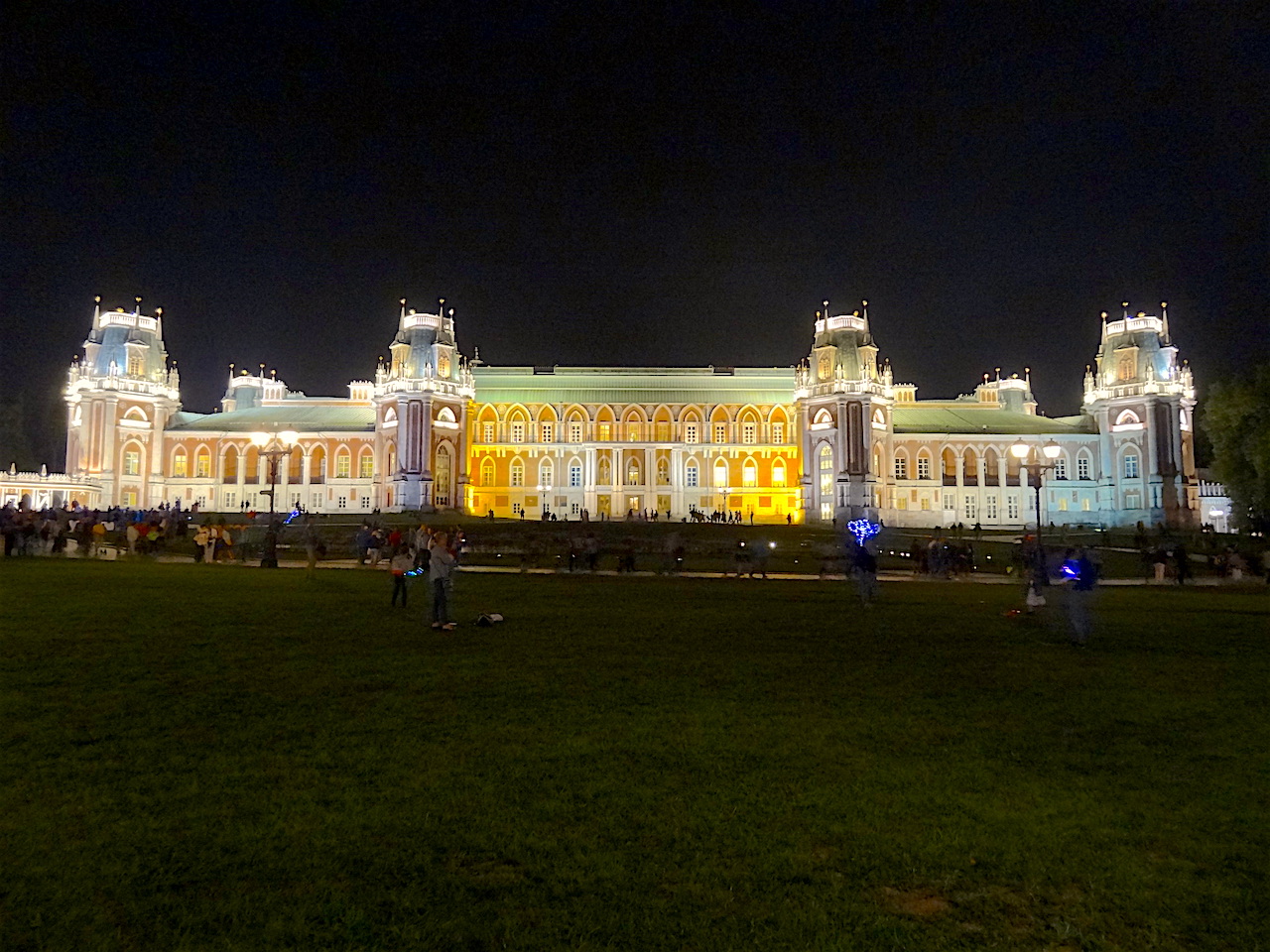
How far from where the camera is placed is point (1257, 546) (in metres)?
42.3

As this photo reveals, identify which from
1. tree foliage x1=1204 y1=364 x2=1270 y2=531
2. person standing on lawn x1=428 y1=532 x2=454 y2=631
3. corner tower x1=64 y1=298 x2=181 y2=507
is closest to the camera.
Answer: person standing on lawn x1=428 y1=532 x2=454 y2=631

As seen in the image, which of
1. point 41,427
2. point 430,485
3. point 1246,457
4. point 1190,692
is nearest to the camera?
point 1190,692

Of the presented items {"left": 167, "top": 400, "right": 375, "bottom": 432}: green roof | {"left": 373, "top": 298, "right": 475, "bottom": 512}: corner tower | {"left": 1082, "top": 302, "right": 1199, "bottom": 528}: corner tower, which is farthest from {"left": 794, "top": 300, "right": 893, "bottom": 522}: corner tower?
{"left": 167, "top": 400, "right": 375, "bottom": 432}: green roof

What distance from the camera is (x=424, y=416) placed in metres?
69.1

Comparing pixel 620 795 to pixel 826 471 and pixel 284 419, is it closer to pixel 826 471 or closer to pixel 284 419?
pixel 826 471

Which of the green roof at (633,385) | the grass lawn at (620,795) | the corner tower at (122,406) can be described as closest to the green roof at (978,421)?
the green roof at (633,385)

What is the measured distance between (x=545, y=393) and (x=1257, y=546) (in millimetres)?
53348

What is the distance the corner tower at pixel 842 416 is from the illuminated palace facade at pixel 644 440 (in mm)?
163

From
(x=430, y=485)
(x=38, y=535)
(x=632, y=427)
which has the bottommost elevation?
(x=38, y=535)

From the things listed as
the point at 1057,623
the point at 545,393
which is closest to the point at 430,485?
the point at 545,393

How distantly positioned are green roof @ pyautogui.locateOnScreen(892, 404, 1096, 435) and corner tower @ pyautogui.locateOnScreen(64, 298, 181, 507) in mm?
62765

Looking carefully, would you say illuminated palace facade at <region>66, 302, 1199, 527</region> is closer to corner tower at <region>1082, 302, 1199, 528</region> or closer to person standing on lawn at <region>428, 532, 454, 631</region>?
corner tower at <region>1082, 302, 1199, 528</region>

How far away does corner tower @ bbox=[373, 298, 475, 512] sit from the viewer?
6812 cm

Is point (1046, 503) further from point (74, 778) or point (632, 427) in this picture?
point (74, 778)
